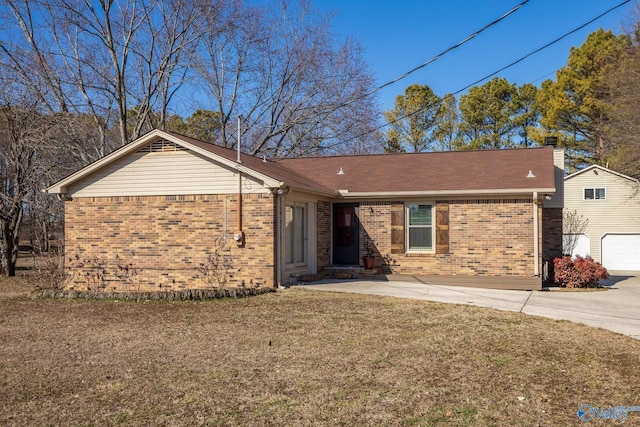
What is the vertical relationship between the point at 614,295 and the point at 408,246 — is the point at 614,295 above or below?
below

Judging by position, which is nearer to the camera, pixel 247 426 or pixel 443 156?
pixel 247 426

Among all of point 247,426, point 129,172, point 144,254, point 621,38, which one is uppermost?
point 621,38

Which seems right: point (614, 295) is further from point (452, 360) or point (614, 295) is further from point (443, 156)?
point (452, 360)

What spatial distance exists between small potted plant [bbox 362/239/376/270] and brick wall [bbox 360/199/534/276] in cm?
56

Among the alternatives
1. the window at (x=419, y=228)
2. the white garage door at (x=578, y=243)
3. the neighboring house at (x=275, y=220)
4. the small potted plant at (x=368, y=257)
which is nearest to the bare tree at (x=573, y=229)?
the white garage door at (x=578, y=243)

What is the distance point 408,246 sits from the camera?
606 inches

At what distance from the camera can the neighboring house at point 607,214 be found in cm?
2691

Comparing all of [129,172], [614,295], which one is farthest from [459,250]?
[129,172]

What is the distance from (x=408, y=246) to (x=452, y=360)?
29.0 feet

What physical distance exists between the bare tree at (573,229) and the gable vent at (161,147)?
21.7 meters

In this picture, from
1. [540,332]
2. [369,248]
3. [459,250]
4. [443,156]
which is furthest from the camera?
[443,156]

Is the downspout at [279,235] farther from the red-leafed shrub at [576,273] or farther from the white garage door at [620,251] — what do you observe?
the white garage door at [620,251]

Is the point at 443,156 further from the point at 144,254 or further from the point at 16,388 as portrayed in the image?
the point at 16,388

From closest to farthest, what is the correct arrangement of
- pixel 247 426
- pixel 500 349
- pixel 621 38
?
pixel 247 426
pixel 500 349
pixel 621 38
